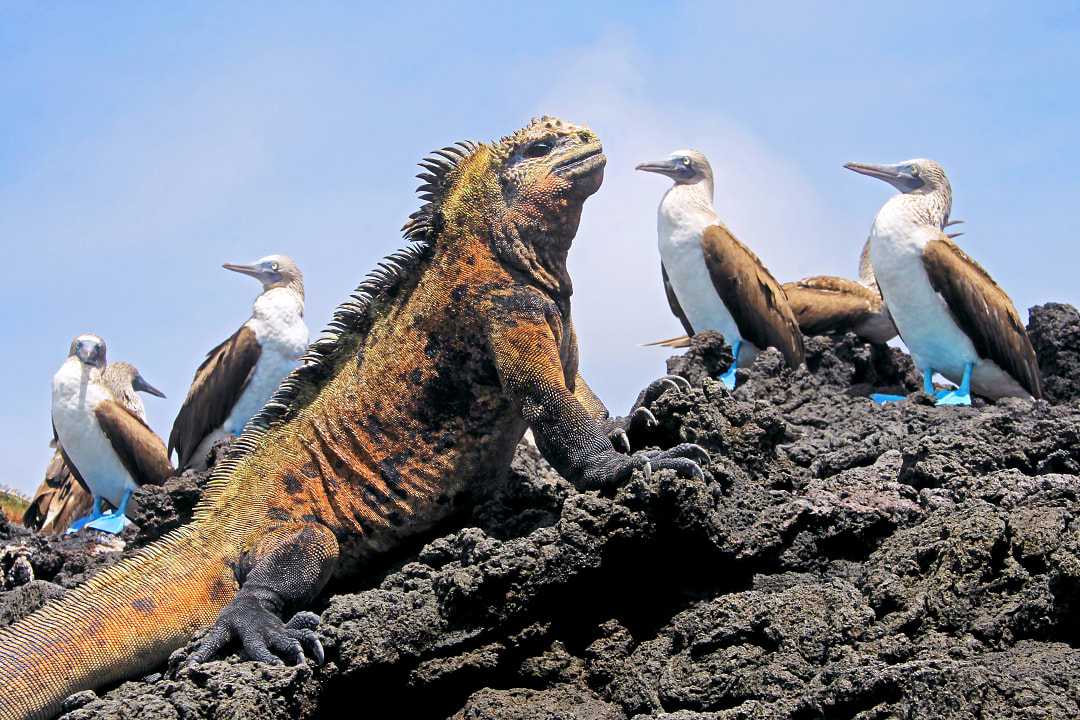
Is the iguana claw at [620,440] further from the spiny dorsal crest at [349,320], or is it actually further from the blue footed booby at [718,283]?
the blue footed booby at [718,283]

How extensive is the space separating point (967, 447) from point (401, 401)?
2.81 metres

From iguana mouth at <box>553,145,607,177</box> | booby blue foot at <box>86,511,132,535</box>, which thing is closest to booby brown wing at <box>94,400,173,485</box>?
booby blue foot at <box>86,511,132,535</box>

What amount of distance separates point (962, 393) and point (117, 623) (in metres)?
8.40

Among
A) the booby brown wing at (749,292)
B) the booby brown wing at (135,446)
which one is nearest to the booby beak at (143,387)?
the booby brown wing at (135,446)

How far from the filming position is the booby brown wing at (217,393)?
13.7 metres

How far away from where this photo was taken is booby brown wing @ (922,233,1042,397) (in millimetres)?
11938

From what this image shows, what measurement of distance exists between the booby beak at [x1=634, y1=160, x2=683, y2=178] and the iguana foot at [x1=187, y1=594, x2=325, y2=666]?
10.2 meters

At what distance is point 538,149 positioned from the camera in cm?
713

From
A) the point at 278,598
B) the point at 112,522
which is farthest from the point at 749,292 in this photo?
the point at 278,598

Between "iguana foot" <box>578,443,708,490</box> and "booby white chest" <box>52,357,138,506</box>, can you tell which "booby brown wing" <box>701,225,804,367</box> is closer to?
"booby white chest" <box>52,357,138,506</box>

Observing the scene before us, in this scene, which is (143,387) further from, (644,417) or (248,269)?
(644,417)

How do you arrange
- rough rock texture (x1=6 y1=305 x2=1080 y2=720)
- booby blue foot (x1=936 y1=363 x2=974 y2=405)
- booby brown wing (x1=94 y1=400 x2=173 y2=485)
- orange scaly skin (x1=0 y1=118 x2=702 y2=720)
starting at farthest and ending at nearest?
booby brown wing (x1=94 y1=400 x2=173 y2=485), booby blue foot (x1=936 y1=363 x2=974 y2=405), orange scaly skin (x1=0 y1=118 x2=702 y2=720), rough rock texture (x1=6 y1=305 x2=1080 y2=720)

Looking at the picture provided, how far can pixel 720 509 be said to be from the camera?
611cm

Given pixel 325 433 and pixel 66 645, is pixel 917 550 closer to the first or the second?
pixel 325 433
